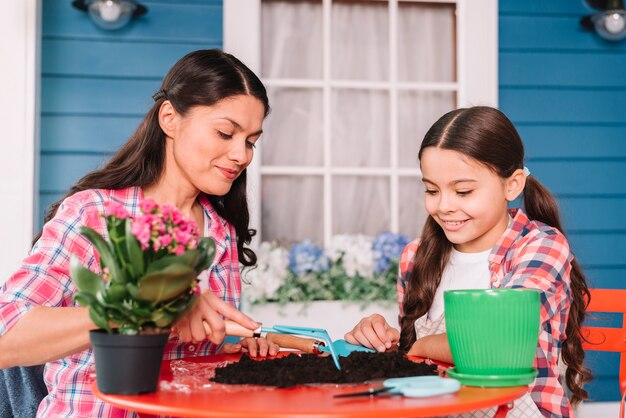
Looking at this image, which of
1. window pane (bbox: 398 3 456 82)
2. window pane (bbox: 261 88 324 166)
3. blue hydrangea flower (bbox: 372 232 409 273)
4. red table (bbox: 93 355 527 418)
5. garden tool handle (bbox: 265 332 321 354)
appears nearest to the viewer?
red table (bbox: 93 355 527 418)

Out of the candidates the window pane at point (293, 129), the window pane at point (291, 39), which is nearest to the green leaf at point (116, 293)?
the window pane at point (293, 129)

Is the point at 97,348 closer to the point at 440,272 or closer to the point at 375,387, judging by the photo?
the point at 375,387

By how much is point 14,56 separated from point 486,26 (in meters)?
2.09

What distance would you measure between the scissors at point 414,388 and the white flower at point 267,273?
202 centimetres

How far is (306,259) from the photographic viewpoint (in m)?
3.16

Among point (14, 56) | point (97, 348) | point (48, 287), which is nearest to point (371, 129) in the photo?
point (14, 56)

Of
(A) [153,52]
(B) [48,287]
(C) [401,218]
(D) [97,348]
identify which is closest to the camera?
(D) [97,348]

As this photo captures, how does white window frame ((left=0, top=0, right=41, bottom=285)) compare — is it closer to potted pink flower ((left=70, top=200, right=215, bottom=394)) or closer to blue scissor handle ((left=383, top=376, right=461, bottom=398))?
potted pink flower ((left=70, top=200, right=215, bottom=394))

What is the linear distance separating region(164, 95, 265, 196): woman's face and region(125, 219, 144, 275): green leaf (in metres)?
0.73

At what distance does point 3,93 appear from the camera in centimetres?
300

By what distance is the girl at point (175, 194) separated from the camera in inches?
54.8

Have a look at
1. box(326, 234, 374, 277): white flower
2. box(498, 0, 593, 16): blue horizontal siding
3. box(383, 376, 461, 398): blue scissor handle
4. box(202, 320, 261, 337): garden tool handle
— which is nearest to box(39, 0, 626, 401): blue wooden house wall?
box(498, 0, 593, 16): blue horizontal siding

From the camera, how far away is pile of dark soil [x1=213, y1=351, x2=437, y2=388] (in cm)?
113

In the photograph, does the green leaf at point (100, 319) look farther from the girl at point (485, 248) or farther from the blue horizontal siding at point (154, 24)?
the blue horizontal siding at point (154, 24)
